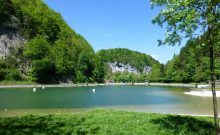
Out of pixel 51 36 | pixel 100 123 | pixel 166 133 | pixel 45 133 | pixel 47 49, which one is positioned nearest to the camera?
pixel 45 133

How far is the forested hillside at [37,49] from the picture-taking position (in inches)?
6102

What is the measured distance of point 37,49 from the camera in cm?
16225

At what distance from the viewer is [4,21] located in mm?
158875

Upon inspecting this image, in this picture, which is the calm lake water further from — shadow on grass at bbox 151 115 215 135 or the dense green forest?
the dense green forest

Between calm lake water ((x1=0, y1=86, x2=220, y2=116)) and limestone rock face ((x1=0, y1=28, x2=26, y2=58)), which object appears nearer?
calm lake water ((x1=0, y1=86, x2=220, y2=116))

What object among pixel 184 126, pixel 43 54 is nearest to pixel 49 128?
pixel 184 126

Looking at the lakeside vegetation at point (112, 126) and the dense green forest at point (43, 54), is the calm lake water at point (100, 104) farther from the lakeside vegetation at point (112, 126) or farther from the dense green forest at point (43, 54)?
the dense green forest at point (43, 54)

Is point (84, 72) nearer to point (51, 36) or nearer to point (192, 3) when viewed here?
point (51, 36)

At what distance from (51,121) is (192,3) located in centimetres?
1085

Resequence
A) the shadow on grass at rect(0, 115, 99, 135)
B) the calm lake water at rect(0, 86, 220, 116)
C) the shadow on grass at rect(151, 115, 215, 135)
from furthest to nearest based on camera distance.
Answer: the calm lake water at rect(0, 86, 220, 116), the shadow on grass at rect(151, 115, 215, 135), the shadow on grass at rect(0, 115, 99, 135)

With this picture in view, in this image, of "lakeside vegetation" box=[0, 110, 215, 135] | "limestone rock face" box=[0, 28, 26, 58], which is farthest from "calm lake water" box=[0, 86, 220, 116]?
"limestone rock face" box=[0, 28, 26, 58]

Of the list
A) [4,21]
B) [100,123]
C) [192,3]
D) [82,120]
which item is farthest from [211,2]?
[4,21]

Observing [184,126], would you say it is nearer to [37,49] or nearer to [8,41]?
[8,41]

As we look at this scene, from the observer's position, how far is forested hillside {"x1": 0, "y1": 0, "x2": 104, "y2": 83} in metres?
155
